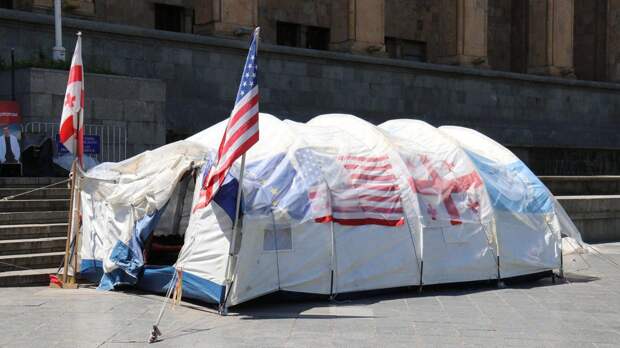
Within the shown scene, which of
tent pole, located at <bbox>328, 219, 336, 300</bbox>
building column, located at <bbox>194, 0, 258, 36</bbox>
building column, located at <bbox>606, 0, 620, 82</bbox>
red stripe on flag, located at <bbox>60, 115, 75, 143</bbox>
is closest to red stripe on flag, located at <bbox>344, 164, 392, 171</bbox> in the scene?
tent pole, located at <bbox>328, 219, 336, 300</bbox>

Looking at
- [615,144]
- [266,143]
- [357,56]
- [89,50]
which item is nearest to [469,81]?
[357,56]

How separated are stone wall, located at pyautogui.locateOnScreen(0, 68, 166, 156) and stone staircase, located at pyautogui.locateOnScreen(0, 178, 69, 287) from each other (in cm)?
215

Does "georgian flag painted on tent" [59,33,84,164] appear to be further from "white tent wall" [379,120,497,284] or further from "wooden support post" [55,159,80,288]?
"white tent wall" [379,120,497,284]

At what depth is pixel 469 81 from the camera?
31281 millimetres

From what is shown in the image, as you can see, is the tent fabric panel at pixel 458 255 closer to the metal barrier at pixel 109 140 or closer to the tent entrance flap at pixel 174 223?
the tent entrance flap at pixel 174 223

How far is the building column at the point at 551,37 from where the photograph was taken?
34969mm

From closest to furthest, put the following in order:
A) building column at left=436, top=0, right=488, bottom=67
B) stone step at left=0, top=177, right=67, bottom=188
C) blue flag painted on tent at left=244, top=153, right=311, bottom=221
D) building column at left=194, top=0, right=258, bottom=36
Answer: blue flag painted on tent at left=244, top=153, right=311, bottom=221 < stone step at left=0, top=177, right=67, bottom=188 < building column at left=194, top=0, right=258, bottom=36 < building column at left=436, top=0, right=488, bottom=67

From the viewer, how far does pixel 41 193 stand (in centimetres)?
1523

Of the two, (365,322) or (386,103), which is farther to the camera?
A: (386,103)

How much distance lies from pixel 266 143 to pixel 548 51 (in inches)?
1006

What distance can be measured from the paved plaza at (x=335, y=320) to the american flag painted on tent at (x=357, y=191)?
45.8 inches

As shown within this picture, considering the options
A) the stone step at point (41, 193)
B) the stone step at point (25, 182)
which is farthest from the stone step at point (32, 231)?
the stone step at point (25, 182)

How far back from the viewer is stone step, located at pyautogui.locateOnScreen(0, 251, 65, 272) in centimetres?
1278

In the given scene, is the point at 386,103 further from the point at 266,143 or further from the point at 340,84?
the point at 266,143
